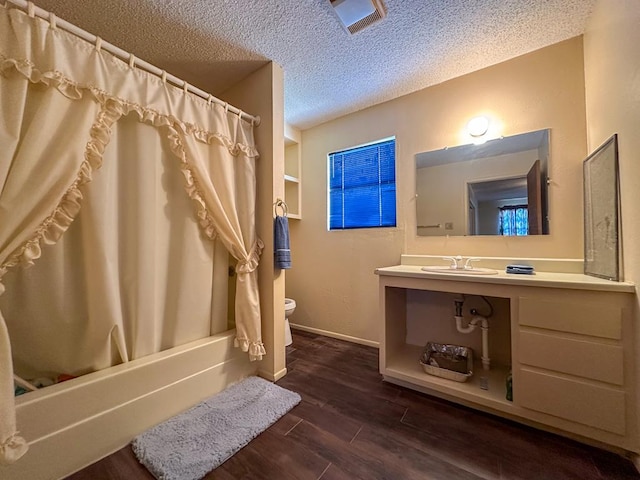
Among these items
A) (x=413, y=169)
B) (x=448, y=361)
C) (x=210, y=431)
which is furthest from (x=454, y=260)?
(x=210, y=431)

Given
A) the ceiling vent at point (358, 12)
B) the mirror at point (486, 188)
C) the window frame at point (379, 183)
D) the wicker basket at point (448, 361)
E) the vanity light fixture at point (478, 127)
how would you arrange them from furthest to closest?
the window frame at point (379, 183) < the vanity light fixture at point (478, 127) < the mirror at point (486, 188) < the wicker basket at point (448, 361) < the ceiling vent at point (358, 12)

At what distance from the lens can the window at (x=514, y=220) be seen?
1700 mm

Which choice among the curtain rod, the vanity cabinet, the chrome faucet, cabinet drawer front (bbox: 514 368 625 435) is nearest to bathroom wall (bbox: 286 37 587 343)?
the chrome faucet

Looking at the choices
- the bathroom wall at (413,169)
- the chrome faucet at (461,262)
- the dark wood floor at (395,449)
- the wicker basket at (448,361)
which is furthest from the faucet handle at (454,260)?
the dark wood floor at (395,449)

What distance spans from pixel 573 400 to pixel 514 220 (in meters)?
1.10

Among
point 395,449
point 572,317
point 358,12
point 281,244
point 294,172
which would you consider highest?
point 358,12

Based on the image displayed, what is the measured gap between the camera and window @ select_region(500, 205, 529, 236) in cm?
170

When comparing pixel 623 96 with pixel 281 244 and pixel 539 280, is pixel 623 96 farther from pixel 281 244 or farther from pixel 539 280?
pixel 281 244

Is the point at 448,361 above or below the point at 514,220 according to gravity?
below

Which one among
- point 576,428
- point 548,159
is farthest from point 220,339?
point 548,159

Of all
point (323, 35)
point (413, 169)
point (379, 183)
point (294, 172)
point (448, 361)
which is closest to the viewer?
point (323, 35)

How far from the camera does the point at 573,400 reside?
3.74 feet

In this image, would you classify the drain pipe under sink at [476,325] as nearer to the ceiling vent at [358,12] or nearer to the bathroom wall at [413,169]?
the bathroom wall at [413,169]

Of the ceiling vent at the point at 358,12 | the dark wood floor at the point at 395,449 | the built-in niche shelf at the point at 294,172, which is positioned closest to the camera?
the dark wood floor at the point at 395,449
